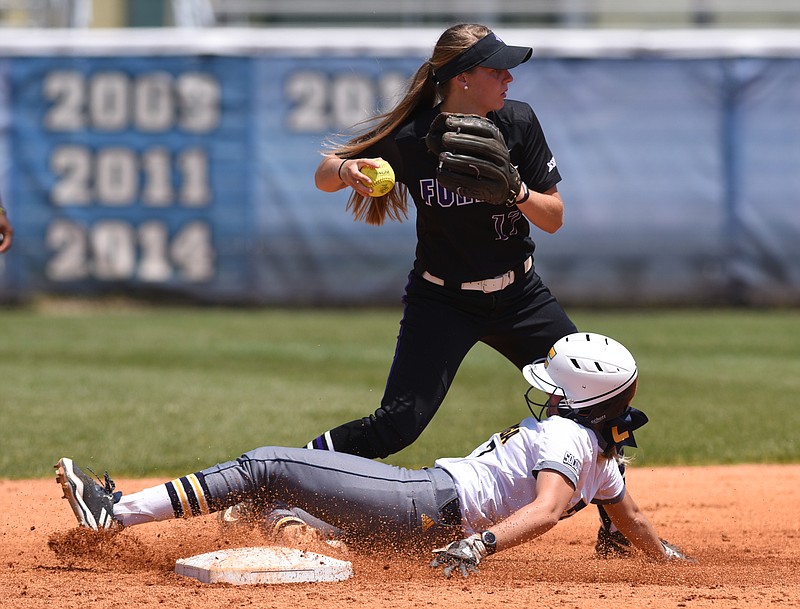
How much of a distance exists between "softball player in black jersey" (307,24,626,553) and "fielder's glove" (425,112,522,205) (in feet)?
0.48

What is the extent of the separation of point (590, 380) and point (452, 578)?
819 millimetres

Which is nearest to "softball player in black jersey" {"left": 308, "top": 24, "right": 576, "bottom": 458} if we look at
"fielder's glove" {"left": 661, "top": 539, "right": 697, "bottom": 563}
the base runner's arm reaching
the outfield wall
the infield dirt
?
the infield dirt

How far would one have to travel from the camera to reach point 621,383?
4102 millimetres

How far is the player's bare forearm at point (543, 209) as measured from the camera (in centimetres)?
454

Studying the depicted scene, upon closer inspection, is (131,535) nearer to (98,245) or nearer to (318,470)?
(318,470)

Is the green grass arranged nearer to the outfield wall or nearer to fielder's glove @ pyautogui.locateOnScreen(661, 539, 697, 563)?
the outfield wall

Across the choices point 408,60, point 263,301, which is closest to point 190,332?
point 263,301

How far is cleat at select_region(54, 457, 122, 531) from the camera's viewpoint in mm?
4055

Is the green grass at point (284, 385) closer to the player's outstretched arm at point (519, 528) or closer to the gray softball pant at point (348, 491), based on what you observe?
the gray softball pant at point (348, 491)

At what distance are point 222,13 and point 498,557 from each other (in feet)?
52.8

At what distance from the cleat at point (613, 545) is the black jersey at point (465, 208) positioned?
112 cm

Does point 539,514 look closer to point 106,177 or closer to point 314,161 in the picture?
point 314,161

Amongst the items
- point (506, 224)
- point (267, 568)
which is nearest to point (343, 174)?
point (506, 224)

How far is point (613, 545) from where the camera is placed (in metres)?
4.73
